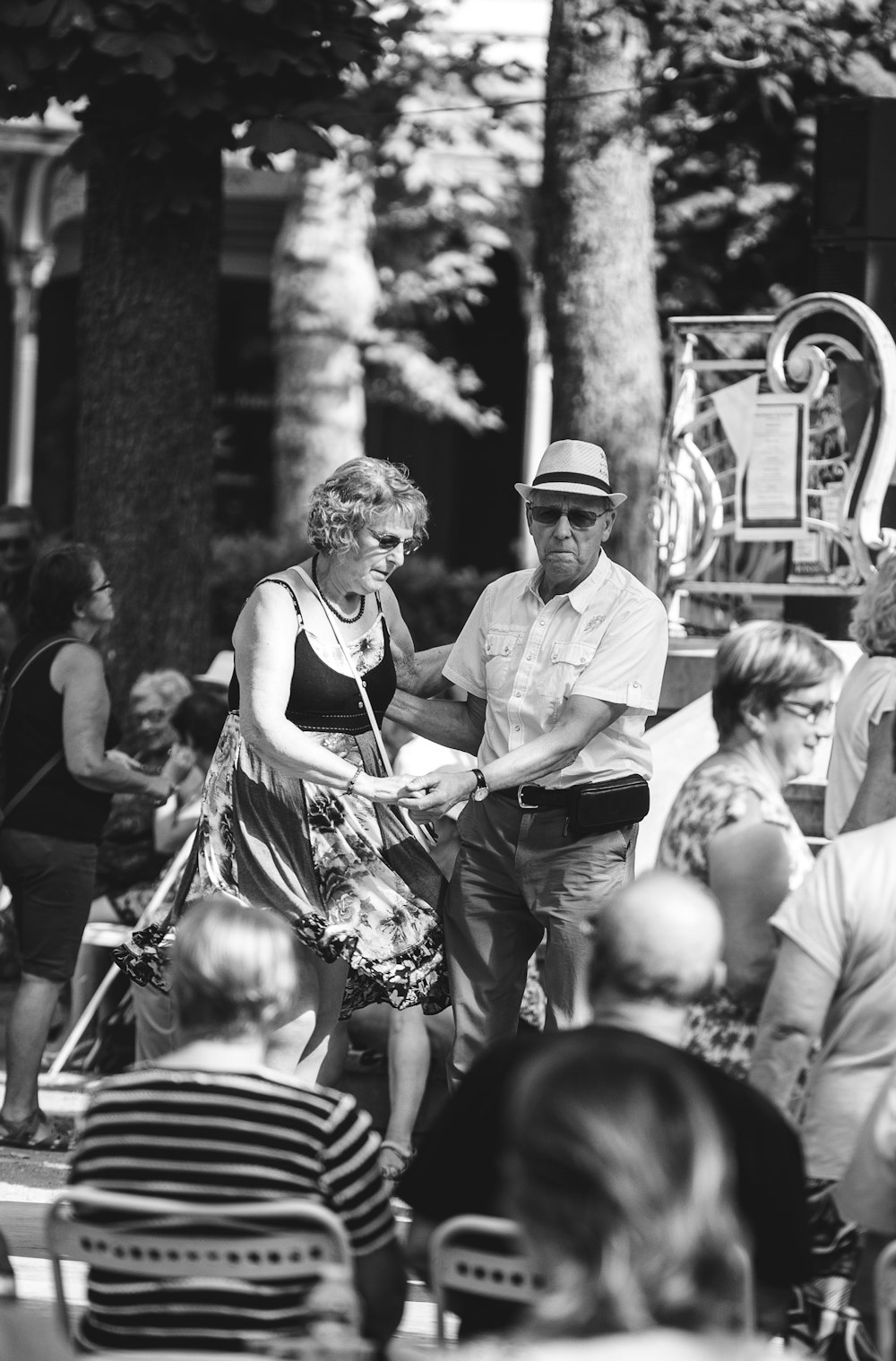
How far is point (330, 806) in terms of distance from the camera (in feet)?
16.7

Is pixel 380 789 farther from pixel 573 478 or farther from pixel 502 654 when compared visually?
pixel 573 478

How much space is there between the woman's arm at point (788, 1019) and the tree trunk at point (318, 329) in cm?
1443

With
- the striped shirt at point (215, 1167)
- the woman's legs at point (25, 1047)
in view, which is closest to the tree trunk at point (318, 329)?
the woman's legs at point (25, 1047)

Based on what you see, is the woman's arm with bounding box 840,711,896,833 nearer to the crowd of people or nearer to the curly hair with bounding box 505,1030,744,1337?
the crowd of people

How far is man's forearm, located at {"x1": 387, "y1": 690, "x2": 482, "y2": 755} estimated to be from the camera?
5320 millimetres

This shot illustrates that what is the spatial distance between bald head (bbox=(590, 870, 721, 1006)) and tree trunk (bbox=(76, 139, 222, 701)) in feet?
19.5

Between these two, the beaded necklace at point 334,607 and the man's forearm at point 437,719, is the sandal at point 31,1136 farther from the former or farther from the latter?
the beaded necklace at point 334,607

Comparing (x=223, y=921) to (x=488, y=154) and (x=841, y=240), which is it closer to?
(x=841, y=240)

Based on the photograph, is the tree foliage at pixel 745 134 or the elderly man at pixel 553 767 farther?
the tree foliage at pixel 745 134

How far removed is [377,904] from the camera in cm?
505

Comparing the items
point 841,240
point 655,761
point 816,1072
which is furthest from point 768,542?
point 816,1072

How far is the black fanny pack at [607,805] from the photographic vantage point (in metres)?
4.93

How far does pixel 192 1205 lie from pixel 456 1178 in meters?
0.44

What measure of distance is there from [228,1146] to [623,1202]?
957mm
